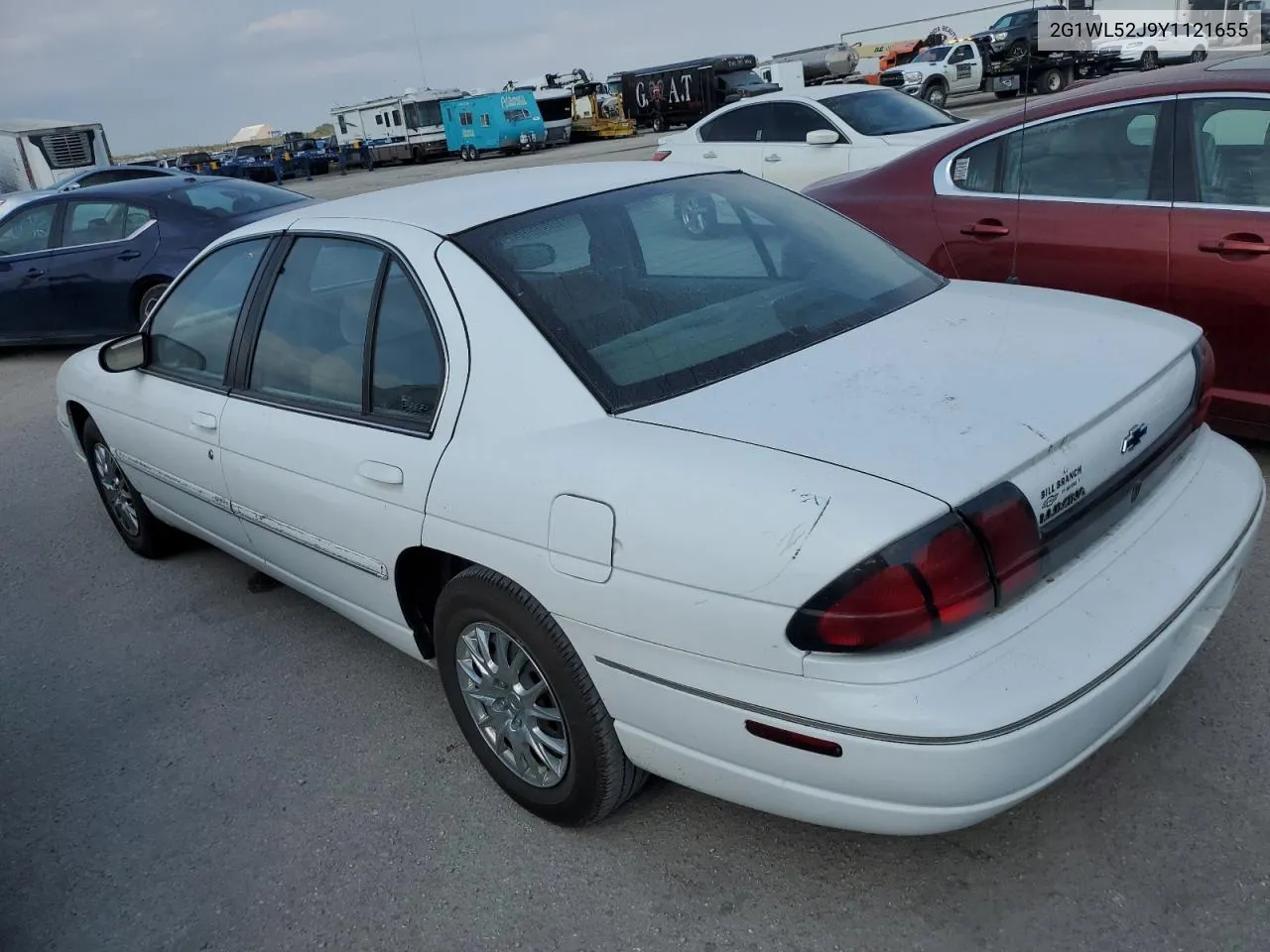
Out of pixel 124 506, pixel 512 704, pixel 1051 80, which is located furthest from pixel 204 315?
pixel 1051 80

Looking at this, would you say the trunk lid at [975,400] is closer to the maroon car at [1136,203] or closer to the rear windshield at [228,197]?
the maroon car at [1136,203]

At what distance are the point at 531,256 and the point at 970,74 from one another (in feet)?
92.7

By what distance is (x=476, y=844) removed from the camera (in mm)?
2768

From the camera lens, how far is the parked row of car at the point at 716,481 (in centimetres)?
198

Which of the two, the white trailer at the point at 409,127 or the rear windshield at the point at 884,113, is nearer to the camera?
the rear windshield at the point at 884,113

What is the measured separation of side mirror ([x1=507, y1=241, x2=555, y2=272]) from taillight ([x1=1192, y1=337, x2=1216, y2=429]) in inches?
65.3

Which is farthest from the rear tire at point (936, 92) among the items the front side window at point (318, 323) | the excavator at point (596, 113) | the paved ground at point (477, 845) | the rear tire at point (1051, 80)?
the front side window at point (318, 323)

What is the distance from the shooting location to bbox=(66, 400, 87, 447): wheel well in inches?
194

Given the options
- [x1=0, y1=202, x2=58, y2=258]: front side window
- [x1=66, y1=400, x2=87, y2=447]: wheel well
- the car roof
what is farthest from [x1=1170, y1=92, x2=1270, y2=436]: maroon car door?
[x1=0, y1=202, x2=58, y2=258]: front side window

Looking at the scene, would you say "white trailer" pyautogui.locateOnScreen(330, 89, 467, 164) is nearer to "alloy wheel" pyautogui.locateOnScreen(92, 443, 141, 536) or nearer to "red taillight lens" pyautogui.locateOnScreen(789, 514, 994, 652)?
"alloy wheel" pyautogui.locateOnScreen(92, 443, 141, 536)

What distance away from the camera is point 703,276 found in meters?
3.02

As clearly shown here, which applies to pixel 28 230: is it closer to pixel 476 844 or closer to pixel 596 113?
pixel 476 844

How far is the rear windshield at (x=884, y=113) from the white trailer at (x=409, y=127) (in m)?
34.7

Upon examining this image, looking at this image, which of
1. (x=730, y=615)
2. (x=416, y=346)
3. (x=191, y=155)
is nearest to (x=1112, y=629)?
(x=730, y=615)
